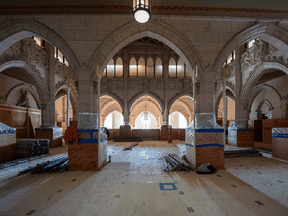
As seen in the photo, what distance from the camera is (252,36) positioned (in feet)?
18.1

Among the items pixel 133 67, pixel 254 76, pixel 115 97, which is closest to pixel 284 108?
pixel 254 76

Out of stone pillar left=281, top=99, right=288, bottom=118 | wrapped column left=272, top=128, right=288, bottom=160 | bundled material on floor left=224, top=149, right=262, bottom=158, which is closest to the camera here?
wrapped column left=272, top=128, right=288, bottom=160

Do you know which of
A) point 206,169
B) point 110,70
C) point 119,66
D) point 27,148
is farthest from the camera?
point 119,66

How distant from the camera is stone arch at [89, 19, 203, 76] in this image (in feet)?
17.1

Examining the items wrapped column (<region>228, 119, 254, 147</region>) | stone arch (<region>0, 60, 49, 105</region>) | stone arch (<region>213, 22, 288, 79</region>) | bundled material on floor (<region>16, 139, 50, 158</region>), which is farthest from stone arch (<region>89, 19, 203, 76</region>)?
wrapped column (<region>228, 119, 254, 147</region>)

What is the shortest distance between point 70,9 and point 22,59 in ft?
17.5

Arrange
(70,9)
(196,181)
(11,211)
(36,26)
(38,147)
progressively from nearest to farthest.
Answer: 1. (11,211)
2. (196,181)
3. (70,9)
4. (36,26)
5. (38,147)

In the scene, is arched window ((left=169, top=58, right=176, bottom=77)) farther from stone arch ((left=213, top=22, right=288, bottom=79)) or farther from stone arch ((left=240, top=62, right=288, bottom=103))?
stone arch ((left=213, top=22, right=288, bottom=79))

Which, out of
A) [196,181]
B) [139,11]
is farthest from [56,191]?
[139,11]

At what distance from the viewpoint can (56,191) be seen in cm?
338

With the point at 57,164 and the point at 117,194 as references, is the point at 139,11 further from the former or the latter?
the point at 57,164

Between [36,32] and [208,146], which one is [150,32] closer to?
[36,32]

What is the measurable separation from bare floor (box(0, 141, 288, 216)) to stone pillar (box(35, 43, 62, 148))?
532 cm

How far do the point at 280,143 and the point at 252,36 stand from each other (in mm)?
4370
